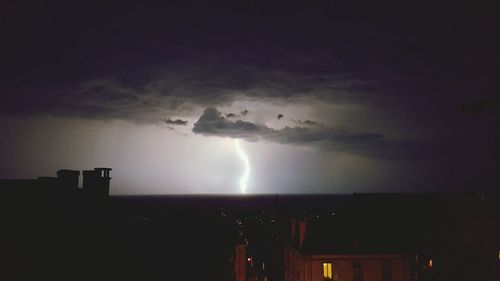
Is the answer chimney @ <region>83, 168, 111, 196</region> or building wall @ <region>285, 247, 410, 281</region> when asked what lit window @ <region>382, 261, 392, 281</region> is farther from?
chimney @ <region>83, 168, 111, 196</region>

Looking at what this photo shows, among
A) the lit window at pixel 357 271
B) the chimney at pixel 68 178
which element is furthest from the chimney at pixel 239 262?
the chimney at pixel 68 178

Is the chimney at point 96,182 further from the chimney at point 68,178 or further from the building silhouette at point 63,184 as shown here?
the chimney at point 68,178

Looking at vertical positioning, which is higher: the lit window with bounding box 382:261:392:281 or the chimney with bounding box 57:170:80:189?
the chimney with bounding box 57:170:80:189

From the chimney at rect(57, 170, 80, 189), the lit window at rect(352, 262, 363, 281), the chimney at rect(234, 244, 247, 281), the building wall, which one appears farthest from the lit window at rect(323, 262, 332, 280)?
the chimney at rect(57, 170, 80, 189)

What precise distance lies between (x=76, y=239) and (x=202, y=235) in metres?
9.46

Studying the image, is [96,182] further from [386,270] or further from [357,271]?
[386,270]

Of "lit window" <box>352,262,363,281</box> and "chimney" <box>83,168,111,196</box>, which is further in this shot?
"lit window" <box>352,262,363,281</box>

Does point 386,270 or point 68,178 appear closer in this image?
point 68,178

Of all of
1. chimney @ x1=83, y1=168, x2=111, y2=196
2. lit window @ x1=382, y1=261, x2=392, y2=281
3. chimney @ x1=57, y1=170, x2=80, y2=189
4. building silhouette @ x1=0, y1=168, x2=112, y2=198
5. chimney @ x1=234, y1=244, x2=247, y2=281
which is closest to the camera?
building silhouette @ x1=0, y1=168, x2=112, y2=198

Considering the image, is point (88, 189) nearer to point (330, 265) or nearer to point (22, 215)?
point (22, 215)

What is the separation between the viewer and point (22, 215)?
37.5 ft

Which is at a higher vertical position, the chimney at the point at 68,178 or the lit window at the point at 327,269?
the chimney at the point at 68,178

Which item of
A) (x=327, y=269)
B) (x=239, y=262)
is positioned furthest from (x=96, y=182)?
(x=327, y=269)

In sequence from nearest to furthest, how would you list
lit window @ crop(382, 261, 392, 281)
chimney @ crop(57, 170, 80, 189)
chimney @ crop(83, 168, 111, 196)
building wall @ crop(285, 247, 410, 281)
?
chimney @ crop(57, 170, 80, 189) < chimney @ crop(83, 168, 111, 196) < building wall @ crop(285, 247, 410, 281) < lit window @ crop(382, 261, 392, 281)
